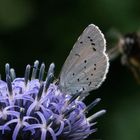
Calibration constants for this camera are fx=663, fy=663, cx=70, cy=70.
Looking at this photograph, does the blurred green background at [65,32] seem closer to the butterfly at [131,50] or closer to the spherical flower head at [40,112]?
the butterfly at [131,50]

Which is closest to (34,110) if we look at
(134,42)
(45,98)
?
(45,98)

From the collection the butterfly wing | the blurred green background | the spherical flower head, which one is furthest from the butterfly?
the butterfly wing

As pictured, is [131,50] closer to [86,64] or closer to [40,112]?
[86,64]

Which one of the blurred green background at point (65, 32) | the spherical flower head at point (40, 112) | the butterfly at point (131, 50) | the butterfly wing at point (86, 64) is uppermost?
the blurred green background at point (65, 32)

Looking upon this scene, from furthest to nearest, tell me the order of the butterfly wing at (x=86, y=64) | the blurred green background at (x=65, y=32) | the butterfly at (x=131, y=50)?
the blurred green background at (x=65, y=32)
the butterfly at (x=131, y=50)
the butterfly wing at (x=86, y=64)

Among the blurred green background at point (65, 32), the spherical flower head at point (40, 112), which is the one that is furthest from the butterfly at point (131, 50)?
the spherical flower head at point (40, 112)

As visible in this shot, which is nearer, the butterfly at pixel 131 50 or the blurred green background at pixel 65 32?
the butterfly at pixel 131 50

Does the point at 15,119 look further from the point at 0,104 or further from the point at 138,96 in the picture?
the point at 138,96
